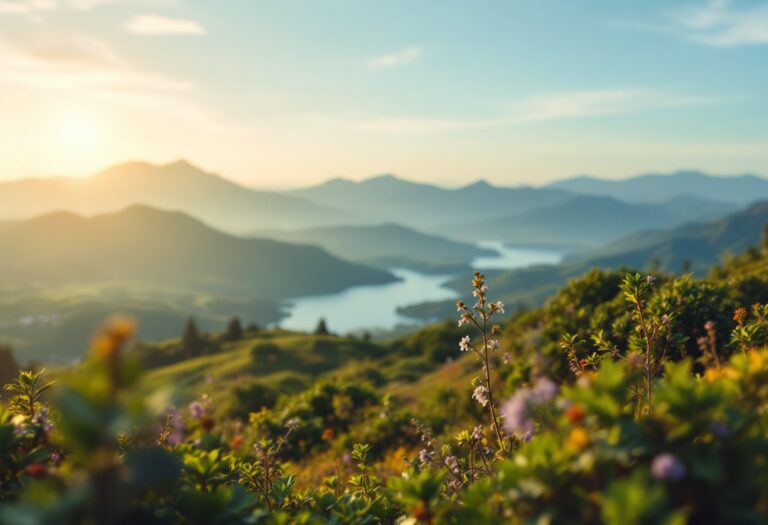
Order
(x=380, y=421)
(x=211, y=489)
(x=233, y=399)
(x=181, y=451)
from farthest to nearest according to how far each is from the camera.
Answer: (x=233, y=399) < (x=380, y=421) < (x=181, y=451) < (x=211, y=489)

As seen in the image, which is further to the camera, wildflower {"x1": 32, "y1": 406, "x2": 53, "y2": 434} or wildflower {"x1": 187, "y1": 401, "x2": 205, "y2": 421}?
wildflower {"x1": 187, "y1": 401, "x2": 205, "y2": 421}

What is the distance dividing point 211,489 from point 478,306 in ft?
8.54

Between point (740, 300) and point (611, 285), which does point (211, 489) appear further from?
point (611, 285)

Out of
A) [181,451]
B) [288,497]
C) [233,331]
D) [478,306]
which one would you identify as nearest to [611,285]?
[478,306]

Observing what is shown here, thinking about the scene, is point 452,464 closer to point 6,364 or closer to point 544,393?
point 544,393

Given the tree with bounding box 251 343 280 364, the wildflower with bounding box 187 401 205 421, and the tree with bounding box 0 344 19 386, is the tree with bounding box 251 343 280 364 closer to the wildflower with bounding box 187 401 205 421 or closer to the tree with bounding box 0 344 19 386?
the tree with bounding box 0 344 19 386

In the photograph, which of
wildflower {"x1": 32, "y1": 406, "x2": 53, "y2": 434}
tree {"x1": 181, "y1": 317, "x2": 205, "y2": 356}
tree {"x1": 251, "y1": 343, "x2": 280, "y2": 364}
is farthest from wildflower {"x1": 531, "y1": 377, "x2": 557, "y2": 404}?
tree {"x1": 181, "y1": 317, "x2": 205, "y2": 356}

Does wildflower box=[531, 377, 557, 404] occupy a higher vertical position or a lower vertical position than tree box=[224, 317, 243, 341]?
higher

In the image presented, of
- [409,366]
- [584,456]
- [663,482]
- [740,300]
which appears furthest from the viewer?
[409,366]

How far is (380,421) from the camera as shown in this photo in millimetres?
12867

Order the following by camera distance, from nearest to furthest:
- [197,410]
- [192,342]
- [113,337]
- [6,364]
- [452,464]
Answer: [113,337] → [452,464] → [197,410] → [6,364] → [192,342]

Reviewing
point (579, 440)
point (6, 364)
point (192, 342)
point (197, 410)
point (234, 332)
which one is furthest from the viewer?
point (234, 332)

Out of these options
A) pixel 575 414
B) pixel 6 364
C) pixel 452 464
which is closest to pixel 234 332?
pixel 6 364

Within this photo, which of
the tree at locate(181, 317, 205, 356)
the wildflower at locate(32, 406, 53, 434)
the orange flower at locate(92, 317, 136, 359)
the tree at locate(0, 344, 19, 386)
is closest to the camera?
the orange flower at locate(92, 317, 136, 359)
